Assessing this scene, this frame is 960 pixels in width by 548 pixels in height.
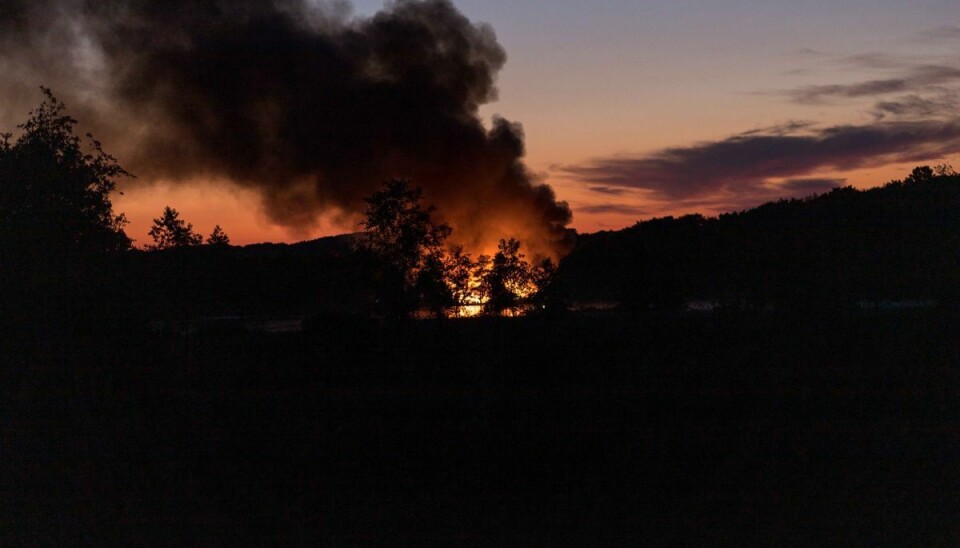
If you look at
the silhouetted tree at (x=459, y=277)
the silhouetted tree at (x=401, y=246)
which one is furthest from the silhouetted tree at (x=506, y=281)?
the silhouetted tree at (x=401, y=246)

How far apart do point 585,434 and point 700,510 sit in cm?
560

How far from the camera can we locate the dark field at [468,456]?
10023 mm

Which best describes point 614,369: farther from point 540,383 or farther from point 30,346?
point 30,346

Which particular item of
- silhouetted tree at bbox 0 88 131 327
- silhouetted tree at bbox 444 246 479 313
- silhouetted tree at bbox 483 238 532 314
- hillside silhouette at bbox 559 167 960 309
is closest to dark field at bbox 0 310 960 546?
silhouetted tree at bbox 0 88 131 327

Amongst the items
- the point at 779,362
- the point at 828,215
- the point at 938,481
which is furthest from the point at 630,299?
the point at 938,481

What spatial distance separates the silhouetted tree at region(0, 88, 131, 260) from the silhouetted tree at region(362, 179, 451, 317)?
11633mm

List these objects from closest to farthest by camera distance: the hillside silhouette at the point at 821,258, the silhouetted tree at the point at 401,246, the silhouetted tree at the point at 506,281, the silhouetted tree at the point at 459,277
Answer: the silhouetted tree at the point at 401,246 → the silhouetted tree at the point at 459,277 → the silhouetted tree at the point at 506,281 → the hillside silhouette at the point at 821,258

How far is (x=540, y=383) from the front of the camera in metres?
25.4

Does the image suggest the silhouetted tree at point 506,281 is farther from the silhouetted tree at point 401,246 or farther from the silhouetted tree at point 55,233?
the silhouetted tree at point 55,233

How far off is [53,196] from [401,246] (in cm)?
1401

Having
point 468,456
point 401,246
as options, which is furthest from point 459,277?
point 468,456

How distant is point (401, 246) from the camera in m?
27.9

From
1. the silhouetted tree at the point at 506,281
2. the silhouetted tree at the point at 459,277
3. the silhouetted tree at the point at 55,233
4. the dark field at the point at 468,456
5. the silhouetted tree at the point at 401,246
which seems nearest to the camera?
the dark field at the point at 468,456

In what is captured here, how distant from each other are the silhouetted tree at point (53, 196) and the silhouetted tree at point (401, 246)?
11.6m
